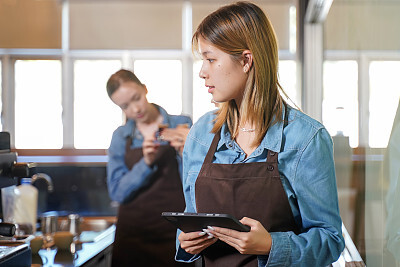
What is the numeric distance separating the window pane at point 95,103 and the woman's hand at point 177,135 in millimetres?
1597

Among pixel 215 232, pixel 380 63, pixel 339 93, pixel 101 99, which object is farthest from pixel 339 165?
pixel 101 99

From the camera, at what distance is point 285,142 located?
1617 millimetres

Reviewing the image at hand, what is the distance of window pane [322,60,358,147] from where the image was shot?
218 cm

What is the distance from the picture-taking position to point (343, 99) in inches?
98.0

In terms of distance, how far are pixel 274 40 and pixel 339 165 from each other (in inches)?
49.3

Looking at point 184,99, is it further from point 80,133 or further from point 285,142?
point 285,142

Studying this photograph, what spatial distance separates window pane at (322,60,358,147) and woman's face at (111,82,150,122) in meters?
1.34

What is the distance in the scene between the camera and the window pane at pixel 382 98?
4.70 feet

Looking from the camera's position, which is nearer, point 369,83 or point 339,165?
point 369,83

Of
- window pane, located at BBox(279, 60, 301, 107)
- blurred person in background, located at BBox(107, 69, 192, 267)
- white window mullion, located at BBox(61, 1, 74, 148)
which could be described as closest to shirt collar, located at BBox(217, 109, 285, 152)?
blurred person in background, located at BBox(107, 69, 192, 267)

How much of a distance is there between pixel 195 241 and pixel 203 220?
153 mm

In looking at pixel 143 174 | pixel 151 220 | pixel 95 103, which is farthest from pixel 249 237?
pixel 95 103

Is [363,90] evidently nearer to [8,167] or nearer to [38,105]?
[8,167]

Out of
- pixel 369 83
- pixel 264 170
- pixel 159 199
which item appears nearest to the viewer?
pixel 264 170
